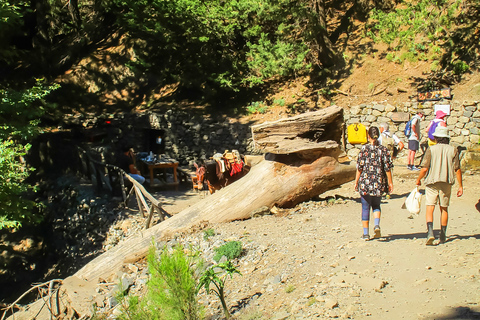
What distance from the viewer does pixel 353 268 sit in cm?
534

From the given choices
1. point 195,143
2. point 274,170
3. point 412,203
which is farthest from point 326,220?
point 195,143

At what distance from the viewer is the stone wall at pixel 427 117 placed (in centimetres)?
1296

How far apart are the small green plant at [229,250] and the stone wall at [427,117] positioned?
29.5 ft

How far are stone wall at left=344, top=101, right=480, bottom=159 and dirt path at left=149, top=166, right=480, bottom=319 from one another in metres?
5.67

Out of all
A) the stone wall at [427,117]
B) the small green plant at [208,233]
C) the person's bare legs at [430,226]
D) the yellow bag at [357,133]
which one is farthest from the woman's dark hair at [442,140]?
the yellow bag at [357,133]

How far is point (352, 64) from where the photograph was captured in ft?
56.5

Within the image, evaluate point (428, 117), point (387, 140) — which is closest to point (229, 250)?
point (387, 140)

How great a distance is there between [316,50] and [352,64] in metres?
1.51

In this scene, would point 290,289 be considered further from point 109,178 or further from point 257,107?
point 257,107

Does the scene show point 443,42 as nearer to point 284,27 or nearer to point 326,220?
point 284,27

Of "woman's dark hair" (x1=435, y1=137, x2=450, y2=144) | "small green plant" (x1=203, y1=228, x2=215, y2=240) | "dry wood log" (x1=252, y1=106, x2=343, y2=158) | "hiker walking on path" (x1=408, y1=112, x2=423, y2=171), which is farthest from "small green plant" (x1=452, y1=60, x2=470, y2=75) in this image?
"small green plant" (x1=203, y1=228, x2=215, y2=240)

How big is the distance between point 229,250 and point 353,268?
6.61 ft

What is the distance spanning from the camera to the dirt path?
443 centimetres

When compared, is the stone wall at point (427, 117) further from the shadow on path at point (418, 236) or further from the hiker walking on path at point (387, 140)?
the shadow on path at point (418, 236)
